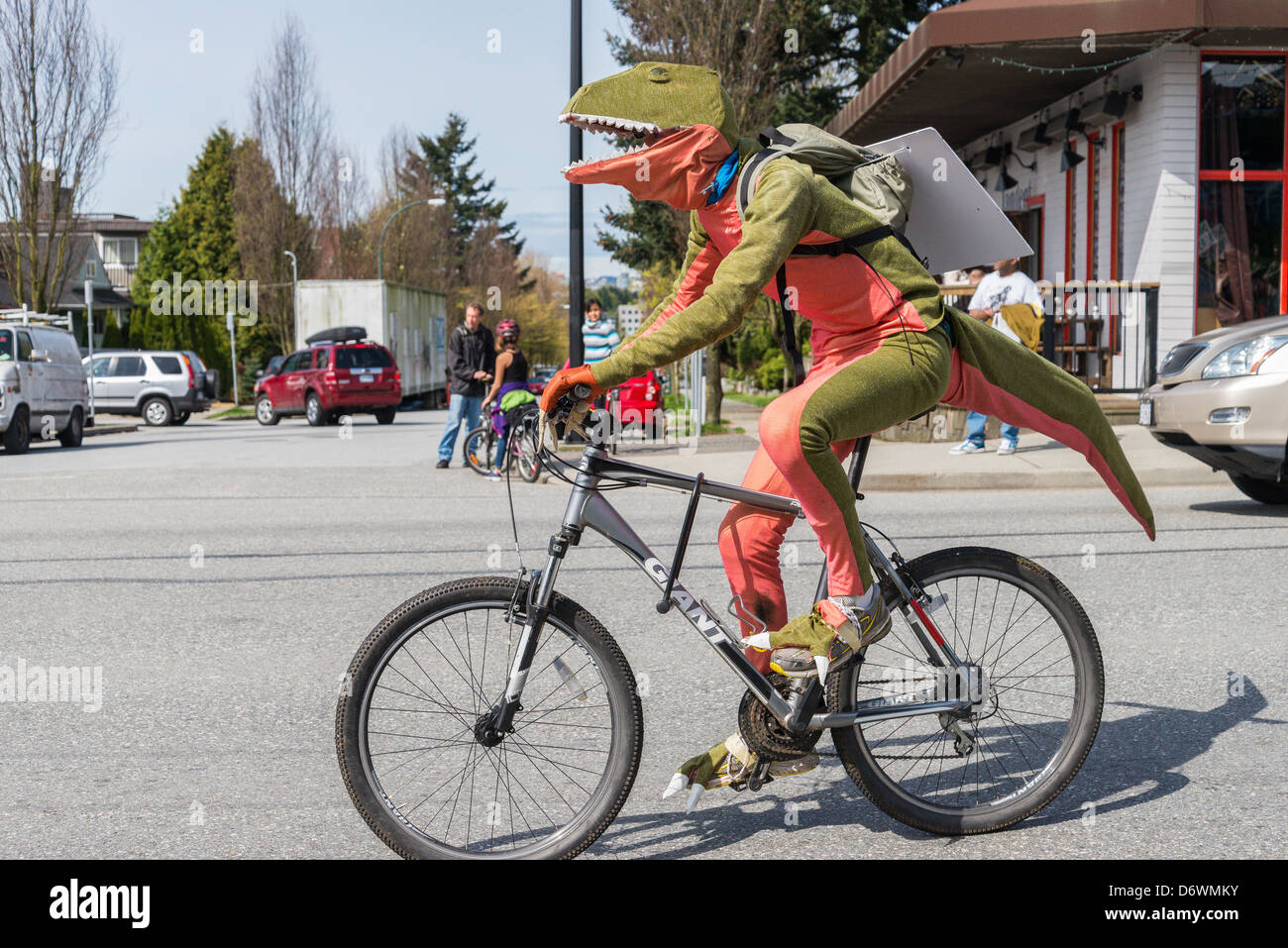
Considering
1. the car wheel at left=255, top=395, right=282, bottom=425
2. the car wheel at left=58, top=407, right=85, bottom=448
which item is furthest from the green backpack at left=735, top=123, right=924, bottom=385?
the car wheel at left=255, top=395, right=282, bottom=425

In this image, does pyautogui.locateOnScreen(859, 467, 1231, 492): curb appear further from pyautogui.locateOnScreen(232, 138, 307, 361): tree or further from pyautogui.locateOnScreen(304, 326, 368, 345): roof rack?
pyautogui.locateOnScreen(232, 138, 307, 361): tree

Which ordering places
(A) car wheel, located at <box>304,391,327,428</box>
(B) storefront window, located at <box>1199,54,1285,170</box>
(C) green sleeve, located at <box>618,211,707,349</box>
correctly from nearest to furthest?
(C) green sleeve, located at <box>618,211,707,349</box>
(B) storefront window, located at <box>1199,54,1285,170</box>
(A) car wheel, located at <box>304,391,327,428</box>

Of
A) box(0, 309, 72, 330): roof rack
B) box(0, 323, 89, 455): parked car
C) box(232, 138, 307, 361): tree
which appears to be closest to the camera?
box(0, 323, 89, 455): parked car

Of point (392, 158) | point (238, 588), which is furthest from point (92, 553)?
point (392, 158)

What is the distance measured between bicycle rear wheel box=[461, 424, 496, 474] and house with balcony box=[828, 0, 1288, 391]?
703 centimetres

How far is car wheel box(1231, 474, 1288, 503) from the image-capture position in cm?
1004

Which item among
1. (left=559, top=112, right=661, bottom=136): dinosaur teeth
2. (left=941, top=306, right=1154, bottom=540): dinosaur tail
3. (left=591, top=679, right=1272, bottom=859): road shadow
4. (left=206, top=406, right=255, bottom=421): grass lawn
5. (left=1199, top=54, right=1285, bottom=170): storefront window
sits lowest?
(left=591, top=679, right=1272, bottom=859): road shadow

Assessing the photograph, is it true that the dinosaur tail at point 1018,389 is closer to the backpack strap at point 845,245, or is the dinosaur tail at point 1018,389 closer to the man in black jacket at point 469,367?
the backpack strap at point 845,245

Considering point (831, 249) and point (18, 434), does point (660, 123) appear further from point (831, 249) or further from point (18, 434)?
point (18, 434)

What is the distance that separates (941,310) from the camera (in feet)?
11.8

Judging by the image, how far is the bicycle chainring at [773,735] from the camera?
353cm

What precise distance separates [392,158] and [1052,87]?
56.5 metres
